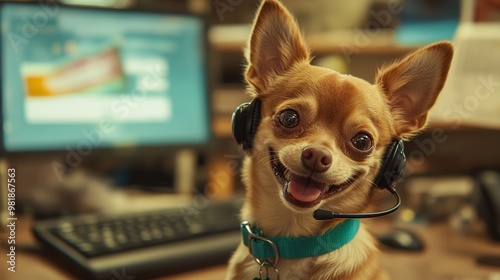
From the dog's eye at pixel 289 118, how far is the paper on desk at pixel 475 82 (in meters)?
0.80

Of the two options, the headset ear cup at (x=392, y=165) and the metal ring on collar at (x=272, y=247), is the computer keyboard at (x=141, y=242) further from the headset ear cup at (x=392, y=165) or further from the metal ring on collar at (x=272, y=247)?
the headset ear cup at (x=392, y=165)

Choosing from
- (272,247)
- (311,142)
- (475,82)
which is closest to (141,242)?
(272,247)

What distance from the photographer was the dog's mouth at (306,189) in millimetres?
560

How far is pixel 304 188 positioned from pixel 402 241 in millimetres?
634

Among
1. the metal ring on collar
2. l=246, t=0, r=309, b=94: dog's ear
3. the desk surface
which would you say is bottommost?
the desk surface

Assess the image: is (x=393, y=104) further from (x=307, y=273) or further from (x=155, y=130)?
(x=155, y=130)

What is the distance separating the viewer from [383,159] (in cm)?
61

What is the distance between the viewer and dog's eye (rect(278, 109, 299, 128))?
23.4 inches

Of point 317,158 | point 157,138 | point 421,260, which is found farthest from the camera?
point 157,138

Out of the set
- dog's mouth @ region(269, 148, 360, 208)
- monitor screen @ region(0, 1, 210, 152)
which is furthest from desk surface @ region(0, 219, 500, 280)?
dog's mouth @ region(269, 148, 360, 208)

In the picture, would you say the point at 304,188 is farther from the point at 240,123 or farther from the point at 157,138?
the point at 157,138

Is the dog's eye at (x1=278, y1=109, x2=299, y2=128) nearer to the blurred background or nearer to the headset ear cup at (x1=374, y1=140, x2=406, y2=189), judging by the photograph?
the headset ear cup at (x1=374, y1=140, x2=406, y2=189)

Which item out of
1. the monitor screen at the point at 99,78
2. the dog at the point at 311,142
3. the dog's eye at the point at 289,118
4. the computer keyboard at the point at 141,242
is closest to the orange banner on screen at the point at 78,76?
the monitor screen at the point at 99,78

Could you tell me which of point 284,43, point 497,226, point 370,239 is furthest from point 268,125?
point 497,226
